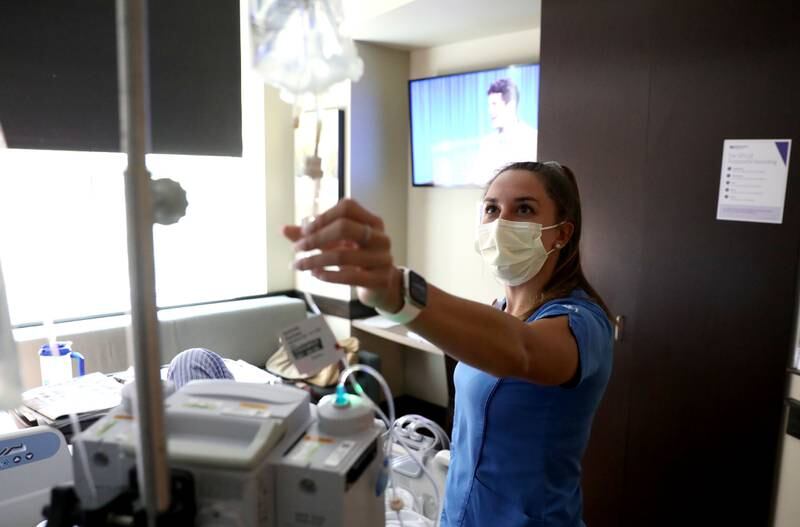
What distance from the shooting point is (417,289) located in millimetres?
745

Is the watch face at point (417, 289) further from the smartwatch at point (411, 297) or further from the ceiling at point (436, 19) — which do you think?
the ceiling at point (436, 19)

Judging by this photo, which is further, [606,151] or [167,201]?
[606,151]

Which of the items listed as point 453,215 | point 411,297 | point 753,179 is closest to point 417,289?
point 411,297

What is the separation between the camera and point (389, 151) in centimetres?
372

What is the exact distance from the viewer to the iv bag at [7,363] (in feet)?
1.99

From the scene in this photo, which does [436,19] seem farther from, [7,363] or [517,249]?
[7,363]

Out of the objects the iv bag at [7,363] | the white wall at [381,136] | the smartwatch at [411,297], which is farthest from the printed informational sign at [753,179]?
the white wall at [381,136]

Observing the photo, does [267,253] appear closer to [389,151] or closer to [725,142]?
[389,151]

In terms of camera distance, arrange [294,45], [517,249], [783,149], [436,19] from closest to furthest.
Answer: [294,45]
[517,249]
[783,149]
[436,19]

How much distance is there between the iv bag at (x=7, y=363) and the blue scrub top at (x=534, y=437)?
765 mm

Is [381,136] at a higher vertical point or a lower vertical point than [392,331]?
higher

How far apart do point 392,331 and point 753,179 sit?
205cm

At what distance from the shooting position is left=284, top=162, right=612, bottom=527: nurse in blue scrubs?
2.13ft

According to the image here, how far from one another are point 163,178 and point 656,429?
2.02 meters
